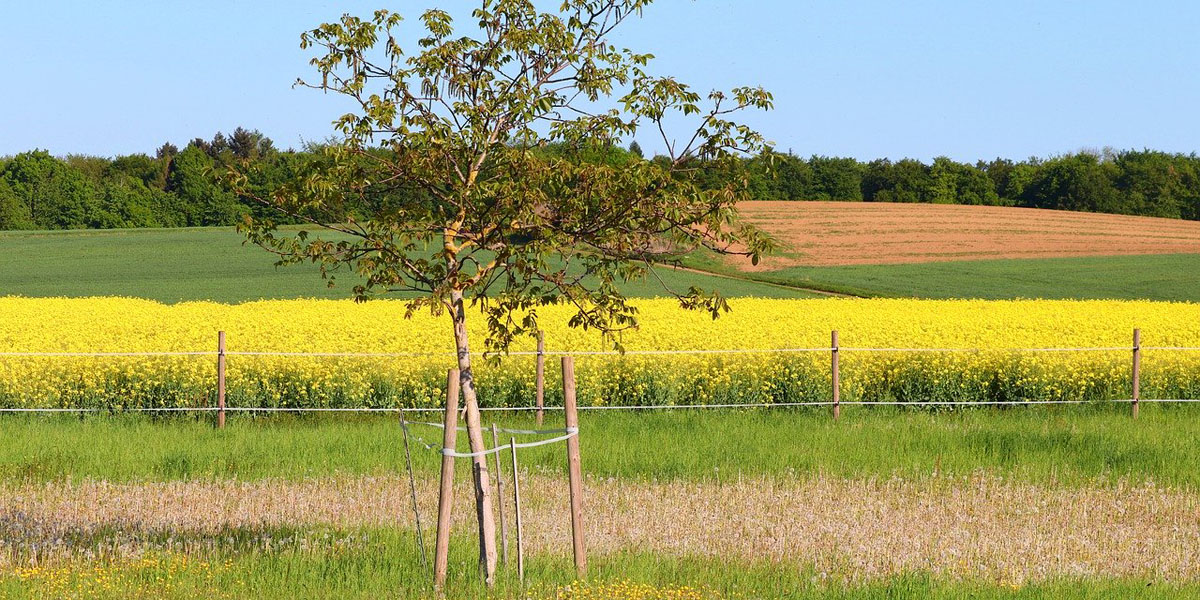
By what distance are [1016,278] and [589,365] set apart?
34043mm

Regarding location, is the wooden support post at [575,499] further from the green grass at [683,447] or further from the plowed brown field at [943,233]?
the plowed brown field at [943,233]

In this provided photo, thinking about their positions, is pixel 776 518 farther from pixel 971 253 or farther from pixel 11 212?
pixel 11 212

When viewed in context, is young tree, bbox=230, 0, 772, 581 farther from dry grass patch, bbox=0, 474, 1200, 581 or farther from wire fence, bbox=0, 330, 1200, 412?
wire fence, bbox=0, 330, 1200, 412

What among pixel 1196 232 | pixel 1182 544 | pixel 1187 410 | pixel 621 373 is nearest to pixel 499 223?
pixel 1182 544

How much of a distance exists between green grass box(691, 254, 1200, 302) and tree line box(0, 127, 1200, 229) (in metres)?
20.9

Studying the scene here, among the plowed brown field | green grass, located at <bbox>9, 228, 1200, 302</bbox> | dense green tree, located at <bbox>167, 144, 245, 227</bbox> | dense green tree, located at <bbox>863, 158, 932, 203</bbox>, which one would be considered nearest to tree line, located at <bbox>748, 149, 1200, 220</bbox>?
dense green tree, located at <bbox>863, 158, 932, 203</bbox>

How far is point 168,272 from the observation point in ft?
176

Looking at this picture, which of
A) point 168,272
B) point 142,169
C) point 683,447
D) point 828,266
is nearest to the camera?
point 683,447

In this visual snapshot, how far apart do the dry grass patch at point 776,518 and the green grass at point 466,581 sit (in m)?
0.39

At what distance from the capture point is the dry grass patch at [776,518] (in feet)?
32.0

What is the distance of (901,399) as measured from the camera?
20.2 m

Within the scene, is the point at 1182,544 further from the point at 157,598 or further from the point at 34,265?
the point at 34,265

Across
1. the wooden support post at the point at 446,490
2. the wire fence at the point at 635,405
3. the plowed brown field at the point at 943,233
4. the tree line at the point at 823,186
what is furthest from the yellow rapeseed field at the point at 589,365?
the tree line at the point at 823,186

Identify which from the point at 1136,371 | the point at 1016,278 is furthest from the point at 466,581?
the point at 1016,278
